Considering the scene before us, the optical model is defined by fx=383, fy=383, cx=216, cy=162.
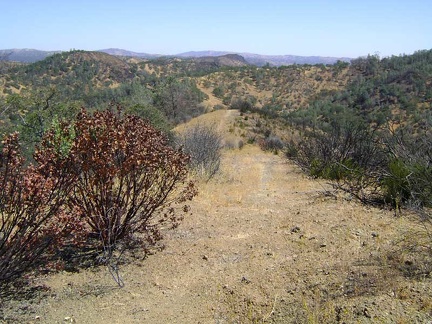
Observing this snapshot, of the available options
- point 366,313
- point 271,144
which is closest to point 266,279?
point 366,313

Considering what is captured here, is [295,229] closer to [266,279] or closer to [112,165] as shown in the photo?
[266,279]

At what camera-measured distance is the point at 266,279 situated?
420cm

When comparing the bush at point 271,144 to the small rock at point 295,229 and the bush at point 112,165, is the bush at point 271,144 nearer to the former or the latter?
the small rock at point 295,229

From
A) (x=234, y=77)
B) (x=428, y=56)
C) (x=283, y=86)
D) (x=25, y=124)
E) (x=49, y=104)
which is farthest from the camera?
(x=234, y=77)

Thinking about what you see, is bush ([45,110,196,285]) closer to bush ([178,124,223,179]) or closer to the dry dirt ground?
the dry dirt ground

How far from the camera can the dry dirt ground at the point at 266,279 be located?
3.48m

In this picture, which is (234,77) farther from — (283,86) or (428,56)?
(428,56)

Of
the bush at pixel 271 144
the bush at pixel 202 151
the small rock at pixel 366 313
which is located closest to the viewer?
the small rock at pixel 366 313

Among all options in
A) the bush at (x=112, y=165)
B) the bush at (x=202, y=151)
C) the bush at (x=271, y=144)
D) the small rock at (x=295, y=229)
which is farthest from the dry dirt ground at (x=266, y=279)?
the bush at (x=271, y=144)

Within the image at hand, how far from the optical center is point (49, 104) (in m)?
21.2

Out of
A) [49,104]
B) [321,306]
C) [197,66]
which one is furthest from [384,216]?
[197,66]

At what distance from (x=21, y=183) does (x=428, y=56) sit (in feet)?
222

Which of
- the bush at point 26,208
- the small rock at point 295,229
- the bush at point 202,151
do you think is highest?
the bush at point 26,208

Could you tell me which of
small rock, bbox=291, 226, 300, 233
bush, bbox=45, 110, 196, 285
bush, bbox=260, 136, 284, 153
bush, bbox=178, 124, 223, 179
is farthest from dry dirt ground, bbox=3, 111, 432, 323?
bush, bbox=260, 136, 284, 153
